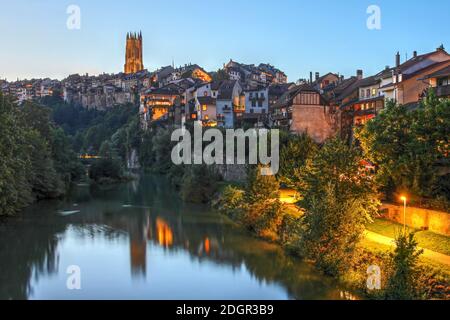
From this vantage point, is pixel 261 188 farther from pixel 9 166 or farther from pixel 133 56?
pixel 133 56

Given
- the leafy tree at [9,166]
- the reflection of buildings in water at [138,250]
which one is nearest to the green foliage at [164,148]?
the leafy tree at [9,166]

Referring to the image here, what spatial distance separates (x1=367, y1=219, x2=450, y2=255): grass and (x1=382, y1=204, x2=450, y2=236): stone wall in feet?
1.13

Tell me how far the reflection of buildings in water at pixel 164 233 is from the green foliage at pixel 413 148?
11.9m

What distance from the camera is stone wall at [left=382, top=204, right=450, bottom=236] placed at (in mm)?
21031

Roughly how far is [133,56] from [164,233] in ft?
570

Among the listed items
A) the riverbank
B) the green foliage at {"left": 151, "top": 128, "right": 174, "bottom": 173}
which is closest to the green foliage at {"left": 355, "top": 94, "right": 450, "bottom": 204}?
the riverbank

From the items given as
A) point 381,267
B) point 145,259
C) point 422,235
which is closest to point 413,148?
point 422,235

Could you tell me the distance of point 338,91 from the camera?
55062 millimetres

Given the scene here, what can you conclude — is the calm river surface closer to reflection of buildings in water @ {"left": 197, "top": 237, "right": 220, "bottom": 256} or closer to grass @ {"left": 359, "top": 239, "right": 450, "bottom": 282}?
reflection of buildings in water @ {"left": 197, "top": 237, "right": 220, "bottom": 256}

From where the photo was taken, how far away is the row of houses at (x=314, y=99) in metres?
39.5

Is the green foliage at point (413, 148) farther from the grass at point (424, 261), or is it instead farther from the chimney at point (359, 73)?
the chimney at point (359, 73)

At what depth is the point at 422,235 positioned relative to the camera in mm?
21219

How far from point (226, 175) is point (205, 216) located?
12243 millimetres

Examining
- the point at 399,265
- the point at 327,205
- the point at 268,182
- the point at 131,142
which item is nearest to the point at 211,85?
the point at 131,142
